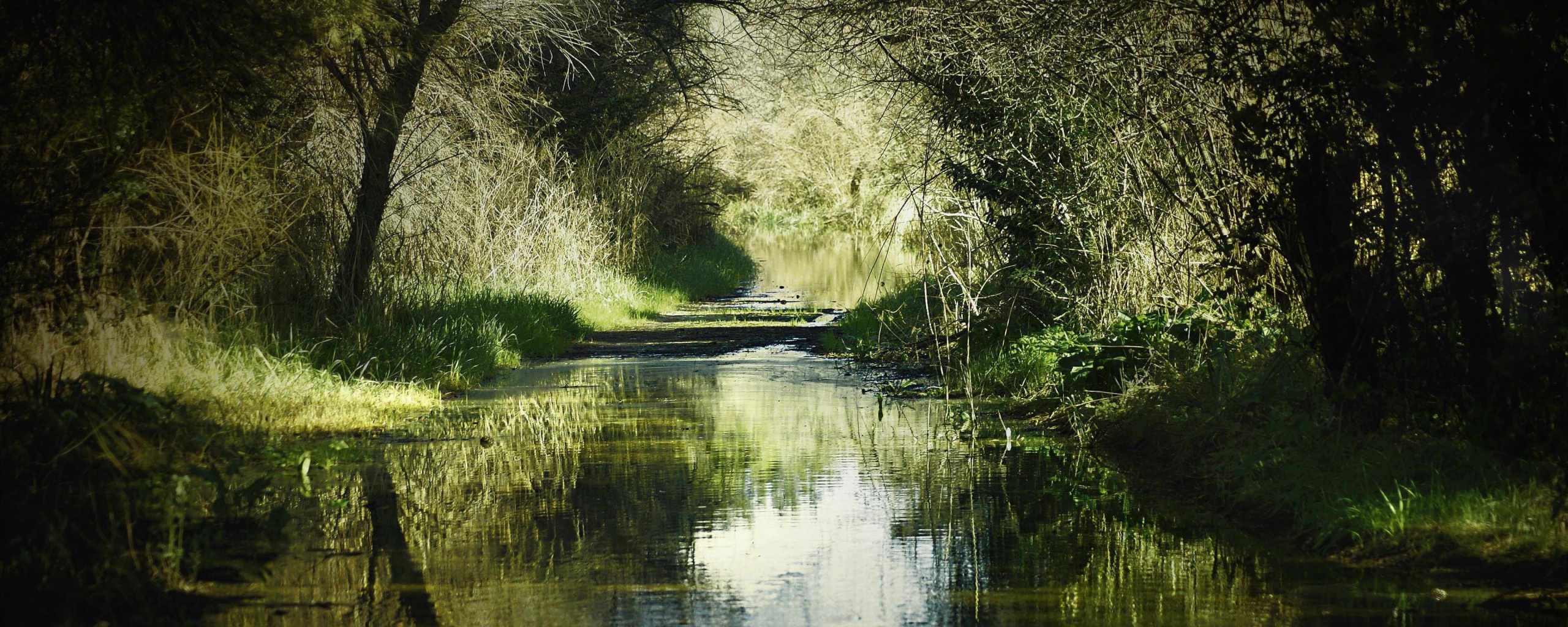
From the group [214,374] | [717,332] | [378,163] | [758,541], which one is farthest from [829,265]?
[758,541]

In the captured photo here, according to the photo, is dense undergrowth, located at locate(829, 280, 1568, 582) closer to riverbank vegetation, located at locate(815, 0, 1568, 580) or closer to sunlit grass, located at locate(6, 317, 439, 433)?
riverbank vegetation, located at locate(815, 0, 1568, 580)

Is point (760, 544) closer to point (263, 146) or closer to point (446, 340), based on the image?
point (263, 146)

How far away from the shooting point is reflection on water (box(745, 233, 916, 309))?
30409 mm

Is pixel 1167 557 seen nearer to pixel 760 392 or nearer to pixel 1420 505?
pixel 1420 505

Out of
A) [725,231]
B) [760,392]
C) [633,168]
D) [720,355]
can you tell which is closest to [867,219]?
[725,231]

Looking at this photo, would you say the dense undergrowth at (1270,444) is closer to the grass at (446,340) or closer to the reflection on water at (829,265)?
the reflection on water at (829,265)

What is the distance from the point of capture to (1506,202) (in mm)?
7305

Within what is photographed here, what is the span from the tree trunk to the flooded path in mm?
2616

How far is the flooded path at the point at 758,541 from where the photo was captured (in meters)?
5.98

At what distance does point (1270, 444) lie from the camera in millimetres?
8711

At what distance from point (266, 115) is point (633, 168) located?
52.9 feet

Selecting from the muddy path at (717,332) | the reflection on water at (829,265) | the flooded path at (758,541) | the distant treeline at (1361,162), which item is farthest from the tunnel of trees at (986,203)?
the reflection on water at (829,265)

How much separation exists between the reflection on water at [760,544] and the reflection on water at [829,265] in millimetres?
5358

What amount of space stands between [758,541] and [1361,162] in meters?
3.78
